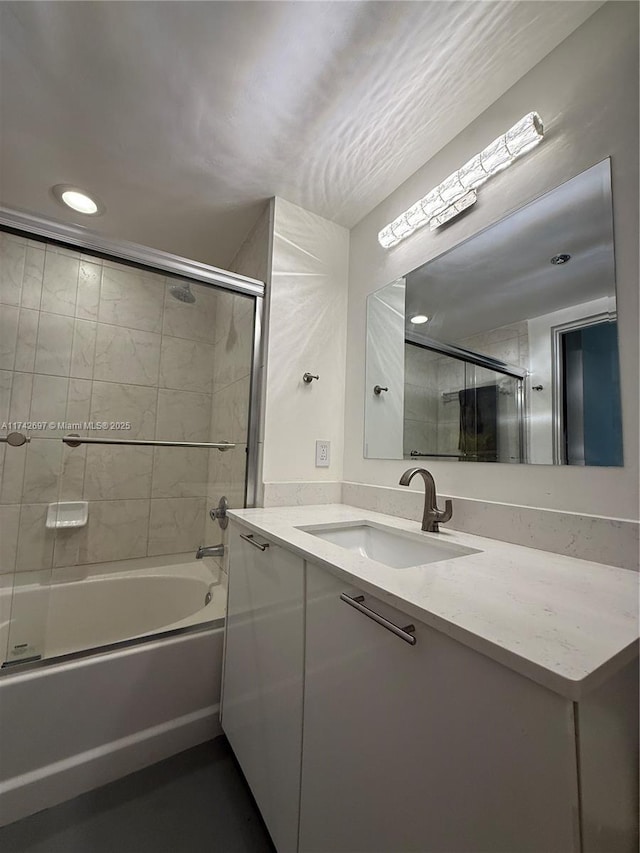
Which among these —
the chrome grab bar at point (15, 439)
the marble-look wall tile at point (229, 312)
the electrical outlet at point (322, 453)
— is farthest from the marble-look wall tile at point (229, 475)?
the chrome grab bar at point (15, 439)

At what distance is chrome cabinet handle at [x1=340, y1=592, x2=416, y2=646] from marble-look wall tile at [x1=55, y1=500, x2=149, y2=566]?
5.26 ft

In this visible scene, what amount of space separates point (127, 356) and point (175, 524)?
1015mm

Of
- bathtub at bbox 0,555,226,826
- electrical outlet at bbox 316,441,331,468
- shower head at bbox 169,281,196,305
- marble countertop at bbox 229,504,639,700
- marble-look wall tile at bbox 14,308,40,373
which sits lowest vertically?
bathtub at bbox 0,555,226,826

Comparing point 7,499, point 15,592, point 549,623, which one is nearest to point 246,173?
point 7,499

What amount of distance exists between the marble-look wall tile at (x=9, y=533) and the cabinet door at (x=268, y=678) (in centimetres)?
92

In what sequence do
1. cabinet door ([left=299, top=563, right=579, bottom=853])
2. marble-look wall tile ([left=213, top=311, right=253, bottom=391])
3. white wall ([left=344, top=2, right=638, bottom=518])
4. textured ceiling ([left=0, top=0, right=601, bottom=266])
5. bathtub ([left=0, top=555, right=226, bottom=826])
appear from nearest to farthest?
cabinet door ([left=299, top=563, right=579, bottom=853]) → white wall ([left=344, top=2, right=638, bottom=518]) → textured ceiling ([left=0, top=0, right=601, bottom=266]) → bathtub ([left=0, top=555, right=226, bottom=826]) → marble-look wall tile ([left=213, top=311, right=253, bottom=391])

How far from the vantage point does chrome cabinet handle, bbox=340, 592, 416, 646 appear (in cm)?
53

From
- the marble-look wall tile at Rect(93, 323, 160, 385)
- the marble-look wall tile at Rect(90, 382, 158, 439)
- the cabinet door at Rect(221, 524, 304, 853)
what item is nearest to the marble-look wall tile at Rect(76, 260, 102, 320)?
the marble-look wall tile at Rect(93, 323, 160, 385)

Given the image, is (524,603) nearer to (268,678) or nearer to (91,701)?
(268,678)

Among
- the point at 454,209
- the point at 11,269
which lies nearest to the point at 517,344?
the point at 454,209

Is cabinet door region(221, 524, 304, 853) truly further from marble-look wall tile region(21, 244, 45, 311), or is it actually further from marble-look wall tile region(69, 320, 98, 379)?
A: marble-look wall tile region(21, 244, 45, 311)

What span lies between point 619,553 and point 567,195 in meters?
0.92

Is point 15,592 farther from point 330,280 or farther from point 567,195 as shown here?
point 567,195

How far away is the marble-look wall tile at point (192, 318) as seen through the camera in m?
1.83
